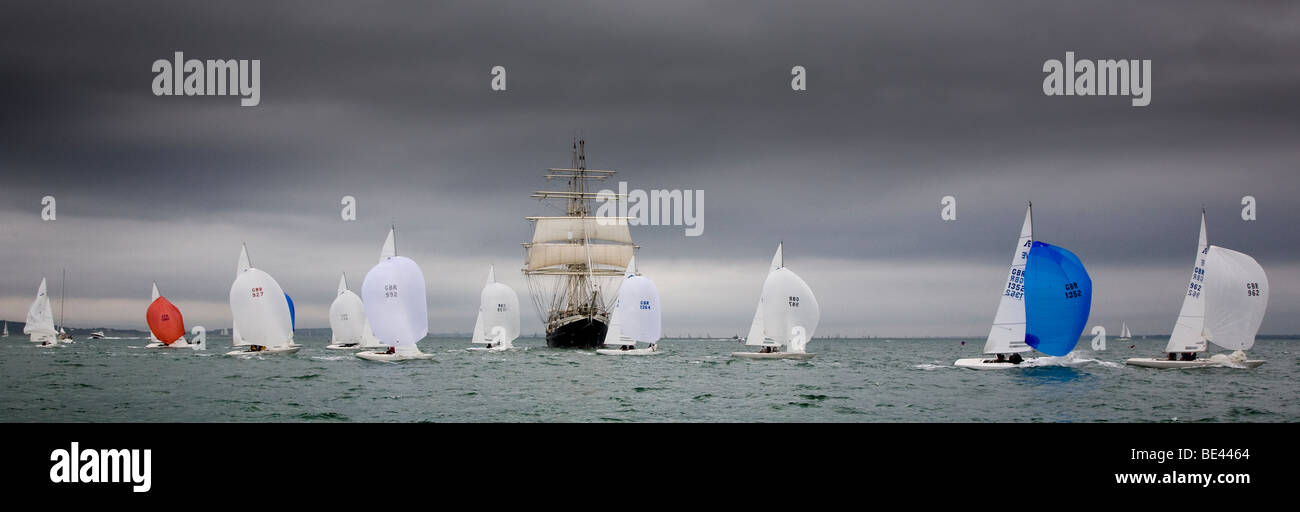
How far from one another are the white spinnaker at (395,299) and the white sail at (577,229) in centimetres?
5616

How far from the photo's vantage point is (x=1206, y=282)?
144 feet

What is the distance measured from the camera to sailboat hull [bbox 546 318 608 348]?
313ft

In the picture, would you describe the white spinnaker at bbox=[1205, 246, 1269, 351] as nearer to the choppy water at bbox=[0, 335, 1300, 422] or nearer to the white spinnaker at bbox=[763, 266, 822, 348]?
the choppy water at bbox=[0, 335, 1300, 422]

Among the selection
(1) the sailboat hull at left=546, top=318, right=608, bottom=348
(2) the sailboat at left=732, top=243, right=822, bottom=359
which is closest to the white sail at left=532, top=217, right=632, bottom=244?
(1) the sailboat hull at left=546, top=318, right=608, bottom=348

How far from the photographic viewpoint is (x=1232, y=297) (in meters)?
43.4

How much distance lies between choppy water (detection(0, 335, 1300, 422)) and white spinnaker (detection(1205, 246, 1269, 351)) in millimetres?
2154

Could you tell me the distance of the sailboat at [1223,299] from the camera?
43438mm

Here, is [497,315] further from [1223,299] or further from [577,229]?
[1223,299]

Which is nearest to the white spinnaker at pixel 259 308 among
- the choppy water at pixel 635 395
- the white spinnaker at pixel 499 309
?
the choppy water at pixel 635 395

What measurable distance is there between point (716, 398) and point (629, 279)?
36.5 m

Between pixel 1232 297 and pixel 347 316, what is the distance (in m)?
74.0

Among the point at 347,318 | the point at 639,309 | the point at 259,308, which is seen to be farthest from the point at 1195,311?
the point at 347,318

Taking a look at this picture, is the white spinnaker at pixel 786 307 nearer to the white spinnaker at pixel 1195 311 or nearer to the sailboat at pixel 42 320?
the white spinnaker at pixel 1195 311
